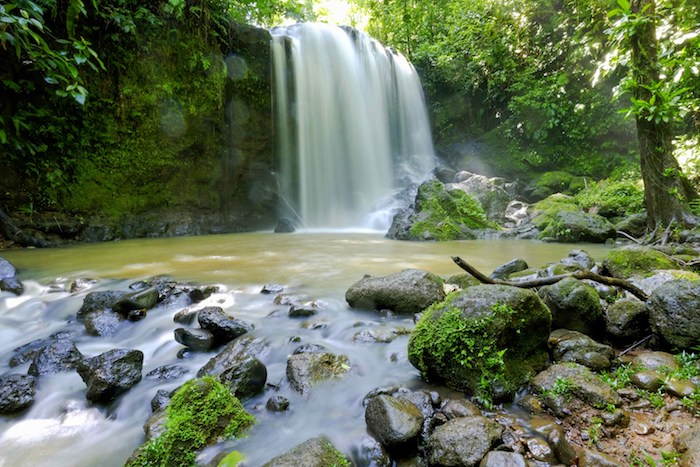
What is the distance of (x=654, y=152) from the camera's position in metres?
5.75

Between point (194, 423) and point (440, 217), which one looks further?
point (440, 217)

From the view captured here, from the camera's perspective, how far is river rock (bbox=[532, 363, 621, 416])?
2.05 meters

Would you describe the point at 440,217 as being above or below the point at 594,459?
above

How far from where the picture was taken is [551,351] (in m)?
2.63

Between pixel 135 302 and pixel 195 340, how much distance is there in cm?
110

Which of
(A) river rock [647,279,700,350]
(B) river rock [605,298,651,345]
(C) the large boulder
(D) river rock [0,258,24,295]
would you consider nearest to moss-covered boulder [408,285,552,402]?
(B) river rock [605,298,651,345]

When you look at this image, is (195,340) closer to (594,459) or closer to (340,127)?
(594,459)

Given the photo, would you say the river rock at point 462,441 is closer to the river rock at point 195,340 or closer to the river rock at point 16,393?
the river rock at point 195,340

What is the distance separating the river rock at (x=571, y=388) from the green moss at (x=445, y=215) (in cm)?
656

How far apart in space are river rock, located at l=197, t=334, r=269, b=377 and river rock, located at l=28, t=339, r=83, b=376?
3.41ft

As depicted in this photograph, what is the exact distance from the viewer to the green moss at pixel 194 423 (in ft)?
6.10

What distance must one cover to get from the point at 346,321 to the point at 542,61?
48.7 feet

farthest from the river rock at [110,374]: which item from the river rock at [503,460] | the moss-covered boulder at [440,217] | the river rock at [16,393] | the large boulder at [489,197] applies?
the large boulder at [489,197]

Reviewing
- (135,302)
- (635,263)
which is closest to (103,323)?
(135,302)
